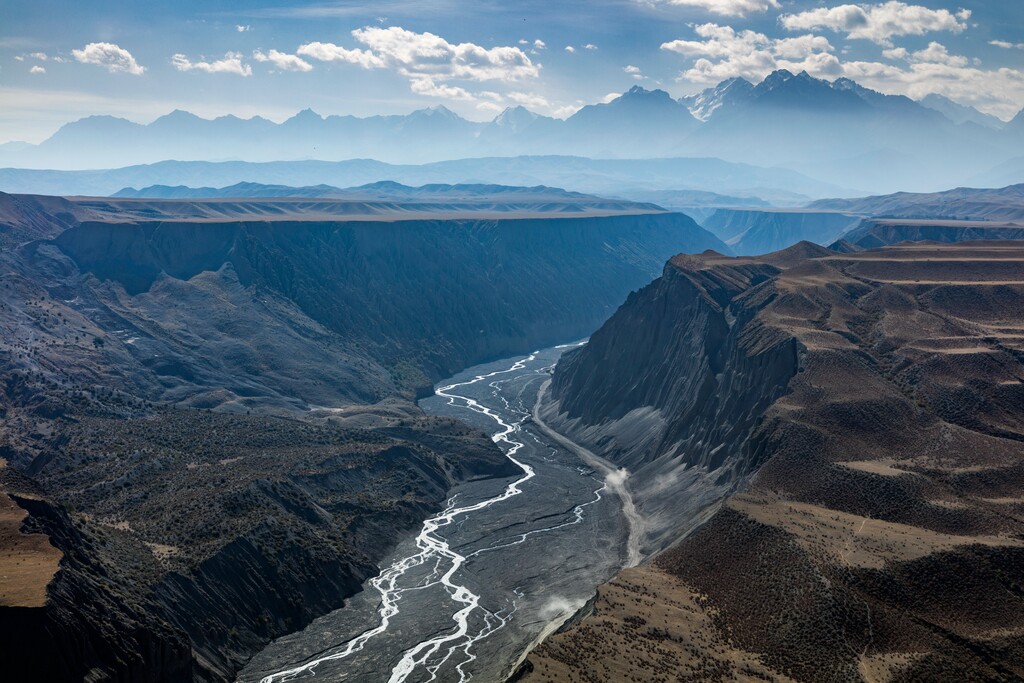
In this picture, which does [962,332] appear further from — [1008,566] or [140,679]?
[140,679]

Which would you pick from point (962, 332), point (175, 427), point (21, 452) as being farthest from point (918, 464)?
point (21, 452)

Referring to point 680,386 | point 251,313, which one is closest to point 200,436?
point 680,386

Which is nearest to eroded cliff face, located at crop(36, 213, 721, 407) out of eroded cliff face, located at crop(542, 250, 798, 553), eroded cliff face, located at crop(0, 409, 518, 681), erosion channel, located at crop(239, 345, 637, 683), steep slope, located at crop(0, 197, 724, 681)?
steep slope, located at crop(0, 197, 724, 681)

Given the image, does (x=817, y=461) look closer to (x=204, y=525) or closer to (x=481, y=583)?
(x=481, y=583)

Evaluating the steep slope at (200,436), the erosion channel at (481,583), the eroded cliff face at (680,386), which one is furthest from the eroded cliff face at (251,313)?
the erosion channel at (481,583)

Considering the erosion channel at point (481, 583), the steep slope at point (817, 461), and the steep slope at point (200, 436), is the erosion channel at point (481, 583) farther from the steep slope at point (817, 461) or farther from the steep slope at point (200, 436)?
the steep slope at point (817, 461)

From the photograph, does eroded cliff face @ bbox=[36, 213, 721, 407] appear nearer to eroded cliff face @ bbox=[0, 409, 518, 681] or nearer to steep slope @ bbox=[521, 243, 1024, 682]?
eroded cliff face @ bbox=[0, 409, 518, 681]

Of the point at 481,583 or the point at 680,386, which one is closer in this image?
the point at 481,583
